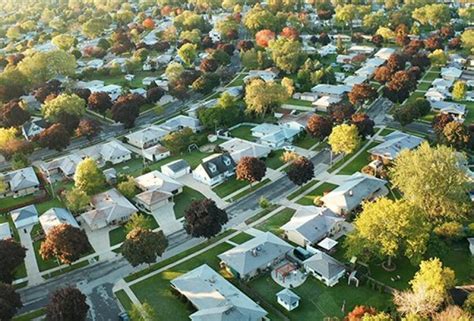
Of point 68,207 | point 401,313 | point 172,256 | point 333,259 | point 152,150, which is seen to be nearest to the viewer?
point 401,313

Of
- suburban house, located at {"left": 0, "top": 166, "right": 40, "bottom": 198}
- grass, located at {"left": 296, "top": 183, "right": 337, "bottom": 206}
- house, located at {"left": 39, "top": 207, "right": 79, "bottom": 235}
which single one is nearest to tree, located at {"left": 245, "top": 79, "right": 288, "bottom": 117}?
grass, located at {"left": 296, "top": 183, "right": 337, "bottom": 206}

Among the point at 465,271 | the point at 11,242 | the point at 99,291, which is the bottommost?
the point at 465,271

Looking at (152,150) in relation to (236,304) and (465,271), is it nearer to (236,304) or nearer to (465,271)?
(236,304)

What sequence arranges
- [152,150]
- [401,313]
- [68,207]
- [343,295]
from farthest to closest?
[152,150] < [68,207] < [343,295] < [401,313]

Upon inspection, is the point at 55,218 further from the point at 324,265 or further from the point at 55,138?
the point at 324,265

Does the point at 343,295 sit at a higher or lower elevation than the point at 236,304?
lower

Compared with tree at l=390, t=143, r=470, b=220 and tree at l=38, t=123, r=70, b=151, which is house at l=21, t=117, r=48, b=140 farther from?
tree at l=390, t=143, r=470, b=220

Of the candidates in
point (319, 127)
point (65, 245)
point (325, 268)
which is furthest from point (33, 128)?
point (325, 268)

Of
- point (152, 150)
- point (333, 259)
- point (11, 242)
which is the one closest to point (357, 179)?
point (333, 259)
